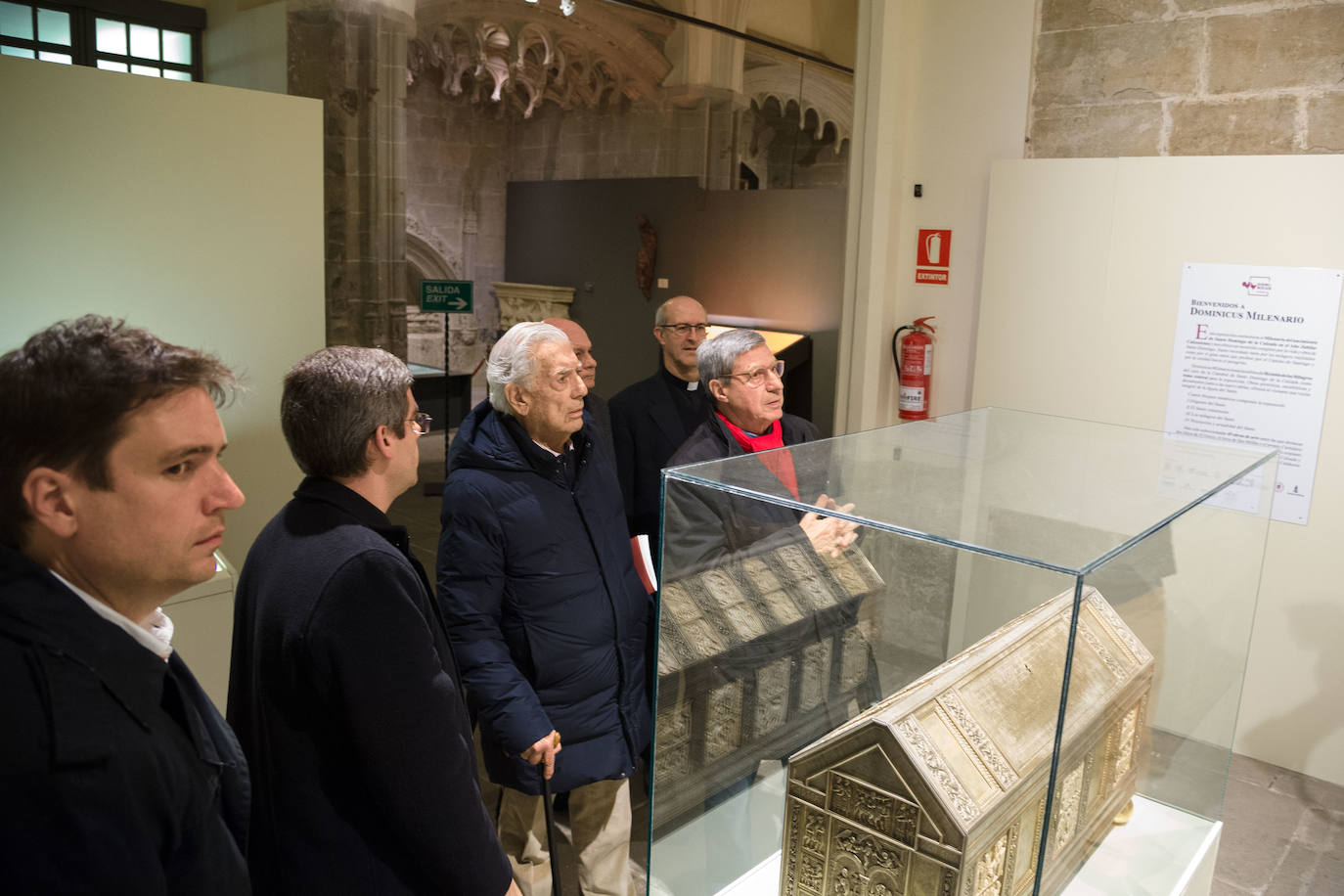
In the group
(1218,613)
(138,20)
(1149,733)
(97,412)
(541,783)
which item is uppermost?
(138,20)

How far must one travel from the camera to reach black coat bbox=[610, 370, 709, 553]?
12.8 feet

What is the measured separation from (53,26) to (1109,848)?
871 centimetres

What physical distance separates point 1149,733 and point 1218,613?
1.30 feet

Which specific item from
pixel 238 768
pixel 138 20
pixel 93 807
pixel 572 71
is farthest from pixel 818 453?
pixel 572 71

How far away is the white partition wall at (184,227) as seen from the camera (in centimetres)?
352

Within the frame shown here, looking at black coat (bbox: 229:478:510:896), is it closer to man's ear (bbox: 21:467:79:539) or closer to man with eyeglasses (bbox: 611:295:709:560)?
man's ear (bbox: 21:467:79:539)

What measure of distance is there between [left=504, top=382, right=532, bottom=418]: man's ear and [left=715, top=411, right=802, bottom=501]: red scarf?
0.59 meters

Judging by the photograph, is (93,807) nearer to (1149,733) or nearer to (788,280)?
(1149,733)

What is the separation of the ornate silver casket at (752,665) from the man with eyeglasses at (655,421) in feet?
5.56

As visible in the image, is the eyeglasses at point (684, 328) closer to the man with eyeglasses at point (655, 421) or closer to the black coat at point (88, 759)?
the man with eyeglasses at point (655, 421)

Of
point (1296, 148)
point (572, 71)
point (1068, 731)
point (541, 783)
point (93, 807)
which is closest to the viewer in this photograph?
point (93, 807)

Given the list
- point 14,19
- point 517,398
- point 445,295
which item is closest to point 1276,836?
point 517,398

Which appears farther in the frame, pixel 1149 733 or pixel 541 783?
pixel 541 783

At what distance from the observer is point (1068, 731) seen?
1502 mm
